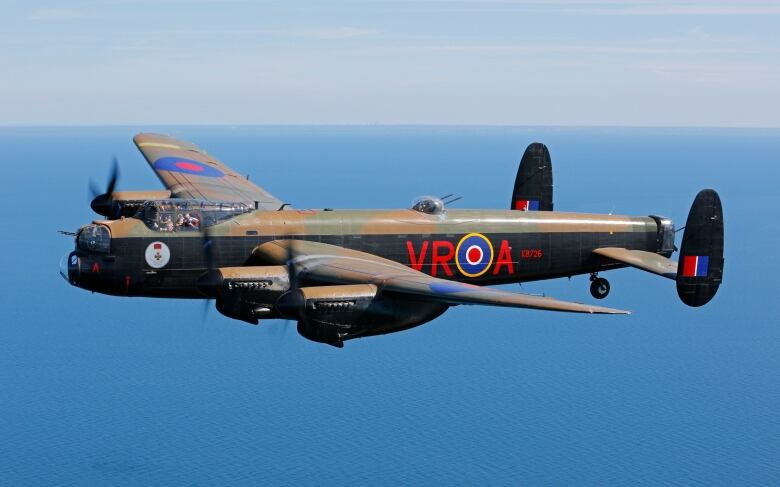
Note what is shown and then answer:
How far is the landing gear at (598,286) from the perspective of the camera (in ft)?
149

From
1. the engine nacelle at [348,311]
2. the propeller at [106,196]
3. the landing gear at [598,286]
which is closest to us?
the engine nacelle at [348,311]

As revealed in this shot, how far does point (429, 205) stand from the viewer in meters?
41.6

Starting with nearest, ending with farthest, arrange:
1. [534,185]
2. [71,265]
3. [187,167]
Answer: [71,265], [534,185], [187,167]

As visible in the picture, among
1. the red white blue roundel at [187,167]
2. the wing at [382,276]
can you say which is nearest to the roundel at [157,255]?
the wing at [382,276]

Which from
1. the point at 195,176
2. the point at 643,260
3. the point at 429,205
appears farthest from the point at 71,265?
the point at 643,260

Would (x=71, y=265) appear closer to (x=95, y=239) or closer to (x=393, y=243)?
(x=95, y=239)

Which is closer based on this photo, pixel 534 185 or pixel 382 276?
pixel 382 276

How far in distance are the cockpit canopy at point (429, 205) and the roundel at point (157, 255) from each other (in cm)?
1146

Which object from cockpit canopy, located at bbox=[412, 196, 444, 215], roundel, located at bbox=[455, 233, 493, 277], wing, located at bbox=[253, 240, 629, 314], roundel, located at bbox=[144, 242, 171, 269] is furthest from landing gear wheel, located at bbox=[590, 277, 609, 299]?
roundel, located at bbox=[144, 242, 171, 269]

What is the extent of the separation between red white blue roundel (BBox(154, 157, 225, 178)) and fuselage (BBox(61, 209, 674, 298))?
42.9ft

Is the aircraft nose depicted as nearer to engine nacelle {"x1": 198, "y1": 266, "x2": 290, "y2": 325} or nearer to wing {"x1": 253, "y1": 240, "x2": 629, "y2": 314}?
engine nacelle {"x1": 198, "y1": 266, "x2": 290, "y2": 325}

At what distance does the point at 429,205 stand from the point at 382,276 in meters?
8.61

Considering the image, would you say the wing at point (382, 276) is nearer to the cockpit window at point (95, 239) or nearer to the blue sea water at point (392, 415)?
the cockpit window at point (95, 239)

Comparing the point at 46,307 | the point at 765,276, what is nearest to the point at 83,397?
the point at 46,307
